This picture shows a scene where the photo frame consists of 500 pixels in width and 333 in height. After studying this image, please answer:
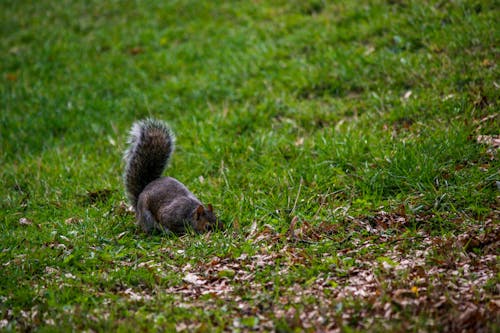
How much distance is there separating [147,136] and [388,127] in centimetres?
274

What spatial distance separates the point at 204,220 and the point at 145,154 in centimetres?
98

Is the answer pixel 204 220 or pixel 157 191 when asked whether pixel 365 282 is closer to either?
pixel 204 220

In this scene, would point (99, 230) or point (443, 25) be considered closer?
point (99, 230)

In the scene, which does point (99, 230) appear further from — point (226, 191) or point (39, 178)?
point (39, 178)

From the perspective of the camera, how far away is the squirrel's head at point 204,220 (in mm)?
4699

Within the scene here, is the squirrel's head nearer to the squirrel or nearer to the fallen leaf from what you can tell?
the squirrel

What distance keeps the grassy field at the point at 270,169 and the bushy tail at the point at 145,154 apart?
39 cm

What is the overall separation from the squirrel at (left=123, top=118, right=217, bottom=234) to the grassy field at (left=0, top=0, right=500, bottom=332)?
22 cm

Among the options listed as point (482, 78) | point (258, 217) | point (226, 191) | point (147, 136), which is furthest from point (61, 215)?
point (482, 78)

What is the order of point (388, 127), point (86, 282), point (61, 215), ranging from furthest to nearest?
point (388, 127) → point (61, 215) → point (86, 282)

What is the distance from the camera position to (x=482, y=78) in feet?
20.7

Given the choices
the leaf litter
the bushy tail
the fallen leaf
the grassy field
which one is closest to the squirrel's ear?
the grassy field

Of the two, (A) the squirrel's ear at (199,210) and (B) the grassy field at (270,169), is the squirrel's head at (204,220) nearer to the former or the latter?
(A) the squirrel's ear at (199,210)

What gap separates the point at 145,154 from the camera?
205 inches
